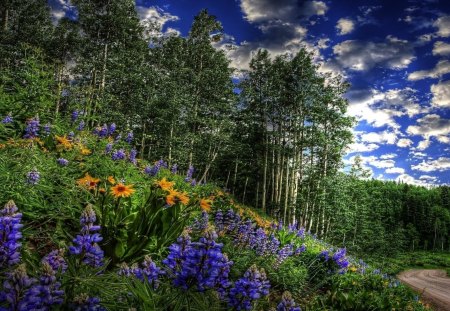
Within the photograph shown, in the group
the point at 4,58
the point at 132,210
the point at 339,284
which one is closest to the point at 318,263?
the point at 339,284

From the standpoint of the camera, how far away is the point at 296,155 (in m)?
26.5

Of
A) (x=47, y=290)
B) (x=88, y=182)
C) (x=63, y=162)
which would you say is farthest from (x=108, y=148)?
A: (x=47, y=290)

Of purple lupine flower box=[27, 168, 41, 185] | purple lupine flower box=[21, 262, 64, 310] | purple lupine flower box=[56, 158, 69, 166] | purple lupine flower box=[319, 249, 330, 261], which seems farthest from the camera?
purple lupine flower box=[319, 249, 330, 261]

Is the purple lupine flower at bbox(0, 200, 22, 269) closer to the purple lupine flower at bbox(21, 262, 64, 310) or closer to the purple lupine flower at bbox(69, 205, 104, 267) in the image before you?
the purple lupine flower at bbox(21, 262, 64, 310)

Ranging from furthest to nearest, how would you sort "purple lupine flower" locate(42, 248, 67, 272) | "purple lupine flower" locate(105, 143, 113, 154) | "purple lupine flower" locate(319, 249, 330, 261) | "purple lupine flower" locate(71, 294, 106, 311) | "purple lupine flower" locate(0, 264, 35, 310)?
"purple lupine flower" locate(319, 249, 330, 261) → "purple lupine flower" locate(105, 143, 113, 154) → "purple lupine flower" locate(42, 248, 67, 272) → "purple lupine flower" locate(71, 294, 106, 311) → "purple lupine flower" locate(0, 264, 35, 310)

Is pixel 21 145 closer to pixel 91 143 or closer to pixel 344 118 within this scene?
pixel 91 143

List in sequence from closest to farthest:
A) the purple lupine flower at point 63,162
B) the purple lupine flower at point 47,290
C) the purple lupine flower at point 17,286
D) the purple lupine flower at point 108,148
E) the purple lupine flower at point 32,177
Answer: the purple lupine flower at point 17,286, the purple lupine flower at point 47,290, the purple lupine flower at point 32,177, the purple lupine flower at point 63,162, the purple lupine flower at point 108,148

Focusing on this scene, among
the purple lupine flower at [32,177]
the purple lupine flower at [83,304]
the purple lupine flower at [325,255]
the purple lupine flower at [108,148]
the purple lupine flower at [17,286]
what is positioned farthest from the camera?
the purple lupine flower at [325,255]

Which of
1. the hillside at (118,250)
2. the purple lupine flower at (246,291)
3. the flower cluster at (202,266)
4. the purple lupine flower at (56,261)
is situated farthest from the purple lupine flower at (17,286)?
the purple lupine flower at (246,291)

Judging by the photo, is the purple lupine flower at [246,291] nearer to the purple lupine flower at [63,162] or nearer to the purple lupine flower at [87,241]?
the purple lupine flower at [87,241]

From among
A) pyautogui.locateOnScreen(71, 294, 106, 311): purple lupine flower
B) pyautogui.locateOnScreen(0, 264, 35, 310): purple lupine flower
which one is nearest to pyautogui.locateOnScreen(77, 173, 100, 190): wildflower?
pyautogui.locateOnScreen(71, 294, 106, 311): purple lupine flower

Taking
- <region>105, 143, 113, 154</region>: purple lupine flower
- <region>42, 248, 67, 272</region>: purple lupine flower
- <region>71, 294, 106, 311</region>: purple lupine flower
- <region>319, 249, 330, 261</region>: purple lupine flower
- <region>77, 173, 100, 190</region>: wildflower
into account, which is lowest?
<region>319, 249, 330, 261</region>: purple lupine flower

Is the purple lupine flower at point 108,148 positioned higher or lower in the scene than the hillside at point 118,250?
higher

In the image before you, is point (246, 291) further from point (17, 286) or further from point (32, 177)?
point (32, 177)
